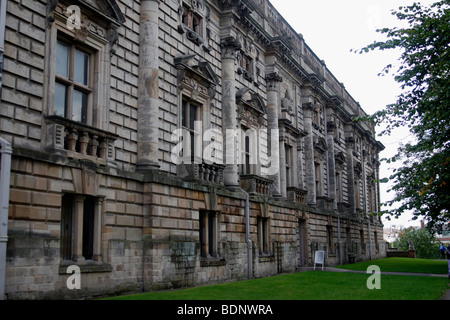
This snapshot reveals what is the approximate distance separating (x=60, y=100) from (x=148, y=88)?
139 inches

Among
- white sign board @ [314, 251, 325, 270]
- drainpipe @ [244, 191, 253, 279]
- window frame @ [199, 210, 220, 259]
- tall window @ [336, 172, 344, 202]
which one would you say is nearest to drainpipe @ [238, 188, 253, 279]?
drainpipe @ [244, 191, 253, 279]

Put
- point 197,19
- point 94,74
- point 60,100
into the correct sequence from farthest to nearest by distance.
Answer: point 197,19 < point 94,74 < point 60,100

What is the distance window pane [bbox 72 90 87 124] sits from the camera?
13.9 meters

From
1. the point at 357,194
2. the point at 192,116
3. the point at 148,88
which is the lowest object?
the point at 357,194

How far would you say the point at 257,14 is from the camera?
88.7 ft

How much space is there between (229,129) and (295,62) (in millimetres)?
11104

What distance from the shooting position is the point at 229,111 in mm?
21766

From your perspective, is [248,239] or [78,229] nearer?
[78,229]

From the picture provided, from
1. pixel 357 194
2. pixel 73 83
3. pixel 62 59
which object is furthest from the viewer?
pixel 357 194

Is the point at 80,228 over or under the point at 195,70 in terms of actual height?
under

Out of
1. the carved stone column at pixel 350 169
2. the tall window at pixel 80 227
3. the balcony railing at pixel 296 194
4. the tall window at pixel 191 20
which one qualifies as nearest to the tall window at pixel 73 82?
the tall window at pixel 80 227

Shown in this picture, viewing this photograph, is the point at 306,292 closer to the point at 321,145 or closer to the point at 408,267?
the point at 408,267

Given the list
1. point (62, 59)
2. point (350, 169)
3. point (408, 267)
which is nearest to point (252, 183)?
point (62, 59)

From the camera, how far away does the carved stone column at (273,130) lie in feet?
86.8
